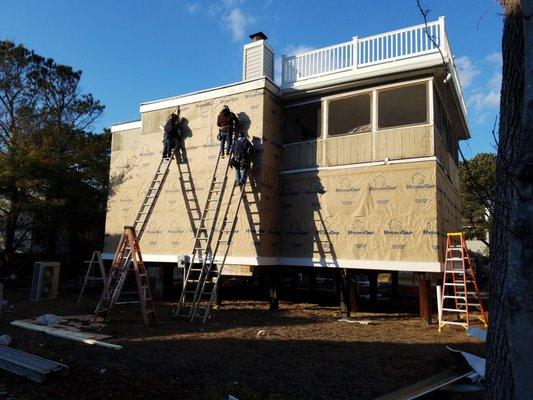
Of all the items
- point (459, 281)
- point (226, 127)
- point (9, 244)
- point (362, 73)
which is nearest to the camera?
point (459, 281)

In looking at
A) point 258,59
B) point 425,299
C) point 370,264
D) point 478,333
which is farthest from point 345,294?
point 258,59

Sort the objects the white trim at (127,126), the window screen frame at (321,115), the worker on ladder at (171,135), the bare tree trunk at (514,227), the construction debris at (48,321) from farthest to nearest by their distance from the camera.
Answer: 1. the white trim at (127,126)
2. the worker on ladder at (171,135)
3. the window screen frame at (321,115)
4. the construction debris at (48,321)
5. the bare tree trunk at (514,227)

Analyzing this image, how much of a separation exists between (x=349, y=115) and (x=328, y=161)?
1484 millimetres

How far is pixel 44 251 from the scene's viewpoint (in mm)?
21609

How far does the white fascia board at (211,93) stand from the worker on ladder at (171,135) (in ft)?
2.13

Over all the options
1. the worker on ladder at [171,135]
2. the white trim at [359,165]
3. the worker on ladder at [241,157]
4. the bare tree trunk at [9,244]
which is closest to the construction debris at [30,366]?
the worker on ladder at [241,157]

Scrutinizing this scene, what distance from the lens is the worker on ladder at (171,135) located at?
45.7 feet

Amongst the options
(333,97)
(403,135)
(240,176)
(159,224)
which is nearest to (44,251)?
(159,224)

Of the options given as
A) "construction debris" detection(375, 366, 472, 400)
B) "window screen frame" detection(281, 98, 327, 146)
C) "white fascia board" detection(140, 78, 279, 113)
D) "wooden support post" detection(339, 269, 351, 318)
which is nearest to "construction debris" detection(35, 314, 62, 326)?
"wooden support post" detection(339, 269, 351, 318)

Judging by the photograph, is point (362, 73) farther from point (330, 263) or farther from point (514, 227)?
point (514, 227)

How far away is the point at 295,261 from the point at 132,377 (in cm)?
742

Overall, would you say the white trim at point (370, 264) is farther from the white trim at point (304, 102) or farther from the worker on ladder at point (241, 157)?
the white trim at point (304, 102)

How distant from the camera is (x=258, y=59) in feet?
46.4

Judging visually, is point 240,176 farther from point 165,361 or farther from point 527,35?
point 527,35
